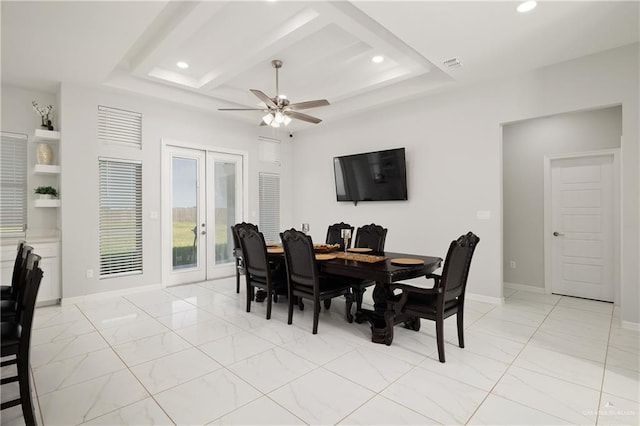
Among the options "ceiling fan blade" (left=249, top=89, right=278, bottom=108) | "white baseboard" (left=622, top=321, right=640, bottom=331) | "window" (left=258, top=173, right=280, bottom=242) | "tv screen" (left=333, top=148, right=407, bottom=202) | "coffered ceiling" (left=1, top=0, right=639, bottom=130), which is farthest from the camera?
"window" (left=258, top=173, right=280, bottom=242)

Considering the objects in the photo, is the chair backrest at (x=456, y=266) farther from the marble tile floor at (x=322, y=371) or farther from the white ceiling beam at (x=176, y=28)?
the white ceiling beam at (x=176, y=28)

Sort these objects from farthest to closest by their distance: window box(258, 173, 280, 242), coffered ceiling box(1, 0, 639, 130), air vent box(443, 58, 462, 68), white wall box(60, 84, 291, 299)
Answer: window box(258, 173, 280, 242)
white wall box(60, 84, 291, 299)
air vent box(443, 58, 462, 68)
coffered ceiling box(1, 0, 639, 130)

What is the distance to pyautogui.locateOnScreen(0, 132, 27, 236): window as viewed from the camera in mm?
4258

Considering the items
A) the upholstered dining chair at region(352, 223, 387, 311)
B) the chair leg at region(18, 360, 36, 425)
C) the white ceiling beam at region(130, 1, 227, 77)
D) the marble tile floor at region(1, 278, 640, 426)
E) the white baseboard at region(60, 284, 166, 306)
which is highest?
the white ceiling beam at region(130, 1, 227, 77)

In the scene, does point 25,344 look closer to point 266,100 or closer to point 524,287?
point 266,100

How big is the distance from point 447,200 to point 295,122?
332 centimetres

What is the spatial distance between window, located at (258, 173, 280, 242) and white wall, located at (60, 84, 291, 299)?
1.45 meters

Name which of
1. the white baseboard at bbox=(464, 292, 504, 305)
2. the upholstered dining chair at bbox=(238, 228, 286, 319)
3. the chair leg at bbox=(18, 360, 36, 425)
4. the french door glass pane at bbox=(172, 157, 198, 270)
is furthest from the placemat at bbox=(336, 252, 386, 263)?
the french door glass pane at bbox=(172, 157, 198, 270)

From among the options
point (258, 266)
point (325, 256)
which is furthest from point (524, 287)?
point (258, 266)

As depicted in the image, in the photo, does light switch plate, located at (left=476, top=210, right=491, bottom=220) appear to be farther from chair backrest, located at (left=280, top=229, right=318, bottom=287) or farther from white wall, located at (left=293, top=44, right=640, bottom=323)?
chair backrest, located at (left=280, top=229, right=318, bottom=287)

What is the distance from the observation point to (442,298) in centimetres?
261

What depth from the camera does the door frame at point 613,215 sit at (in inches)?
168

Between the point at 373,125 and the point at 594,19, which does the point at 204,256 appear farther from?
the point at 594,19

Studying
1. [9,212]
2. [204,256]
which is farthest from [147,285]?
[9,212]
